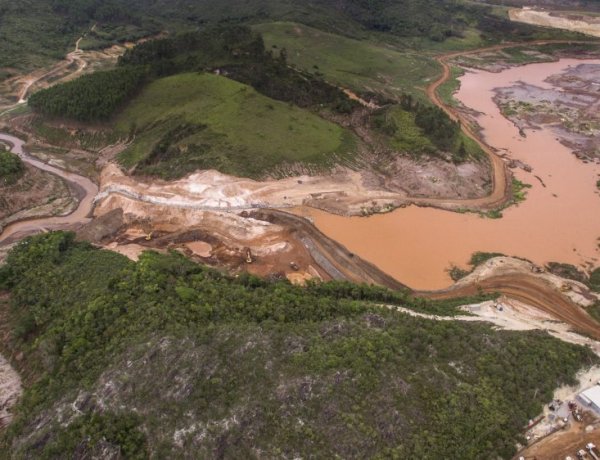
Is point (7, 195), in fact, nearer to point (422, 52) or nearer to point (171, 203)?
point (171, 203)

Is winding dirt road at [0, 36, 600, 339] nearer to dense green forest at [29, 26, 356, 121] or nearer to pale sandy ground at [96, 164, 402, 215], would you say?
pale sandy ground at [96, 164, 402, 215]

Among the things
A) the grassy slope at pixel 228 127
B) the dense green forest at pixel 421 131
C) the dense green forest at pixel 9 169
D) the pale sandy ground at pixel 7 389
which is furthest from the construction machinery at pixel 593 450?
the dense green forest at pixel 9 169

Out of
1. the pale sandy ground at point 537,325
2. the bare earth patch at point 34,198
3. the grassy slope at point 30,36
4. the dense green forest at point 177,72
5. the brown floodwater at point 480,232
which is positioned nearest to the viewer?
the pale sandy ground at point 537,325

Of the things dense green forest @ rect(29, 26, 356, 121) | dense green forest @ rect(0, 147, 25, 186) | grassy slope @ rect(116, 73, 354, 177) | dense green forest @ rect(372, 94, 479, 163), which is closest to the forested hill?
dense green forest @ rect(29, 26, 356, 121)

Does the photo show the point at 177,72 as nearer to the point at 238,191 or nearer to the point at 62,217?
the point at 62,217

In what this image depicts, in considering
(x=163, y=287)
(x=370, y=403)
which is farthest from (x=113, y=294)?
(x=370, y=403)

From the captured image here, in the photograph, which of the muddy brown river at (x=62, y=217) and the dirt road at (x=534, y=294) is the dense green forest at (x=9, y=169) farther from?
the dirt road at (x=534, y=294)
